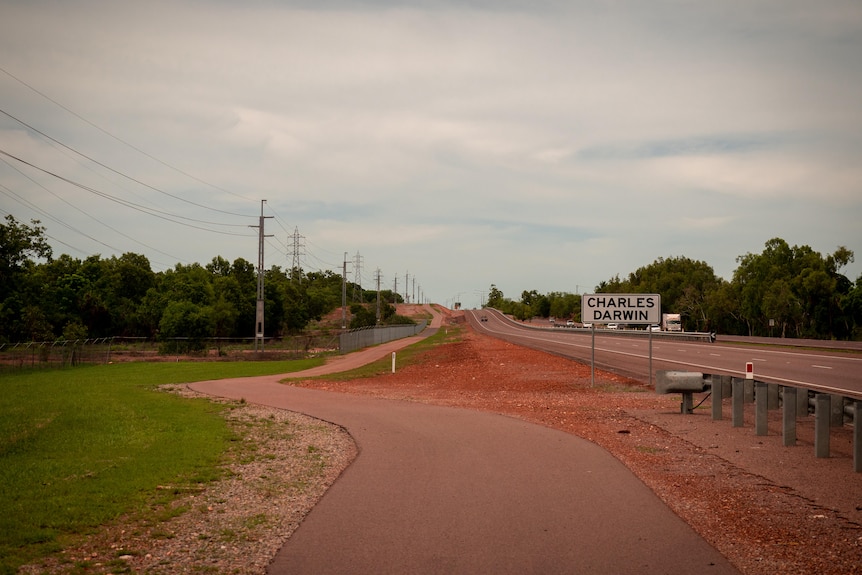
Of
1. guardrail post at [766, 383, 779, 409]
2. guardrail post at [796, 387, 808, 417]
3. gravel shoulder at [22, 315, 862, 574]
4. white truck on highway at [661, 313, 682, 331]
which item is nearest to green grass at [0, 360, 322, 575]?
gravel shoulder at [22, 315, 862, 574]

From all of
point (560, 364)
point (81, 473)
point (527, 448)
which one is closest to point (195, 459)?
point (81, 473)

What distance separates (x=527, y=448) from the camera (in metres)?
12.8

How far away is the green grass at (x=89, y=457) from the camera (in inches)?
308

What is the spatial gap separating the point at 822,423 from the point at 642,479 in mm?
3423

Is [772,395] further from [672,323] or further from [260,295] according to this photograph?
[672,323]

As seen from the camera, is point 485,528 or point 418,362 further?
point 418,362

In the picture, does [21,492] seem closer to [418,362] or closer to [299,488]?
[299,488]

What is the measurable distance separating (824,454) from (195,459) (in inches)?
384

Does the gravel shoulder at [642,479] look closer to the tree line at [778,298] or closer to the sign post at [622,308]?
the sign post at [622,308]

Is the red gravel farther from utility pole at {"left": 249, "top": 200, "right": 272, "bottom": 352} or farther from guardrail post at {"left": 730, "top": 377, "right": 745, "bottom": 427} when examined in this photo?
utility pole at {"left": 249, "top": 200, "right": 272, "bottom": 352}

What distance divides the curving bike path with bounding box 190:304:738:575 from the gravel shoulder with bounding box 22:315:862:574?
0.32 meters

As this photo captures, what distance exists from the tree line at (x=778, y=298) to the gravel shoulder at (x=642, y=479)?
70.9m

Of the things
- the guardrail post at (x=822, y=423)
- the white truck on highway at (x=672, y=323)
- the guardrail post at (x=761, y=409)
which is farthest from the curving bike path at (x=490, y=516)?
the white truck on highway at (x=672, y=323)

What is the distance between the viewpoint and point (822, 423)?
11.6m
